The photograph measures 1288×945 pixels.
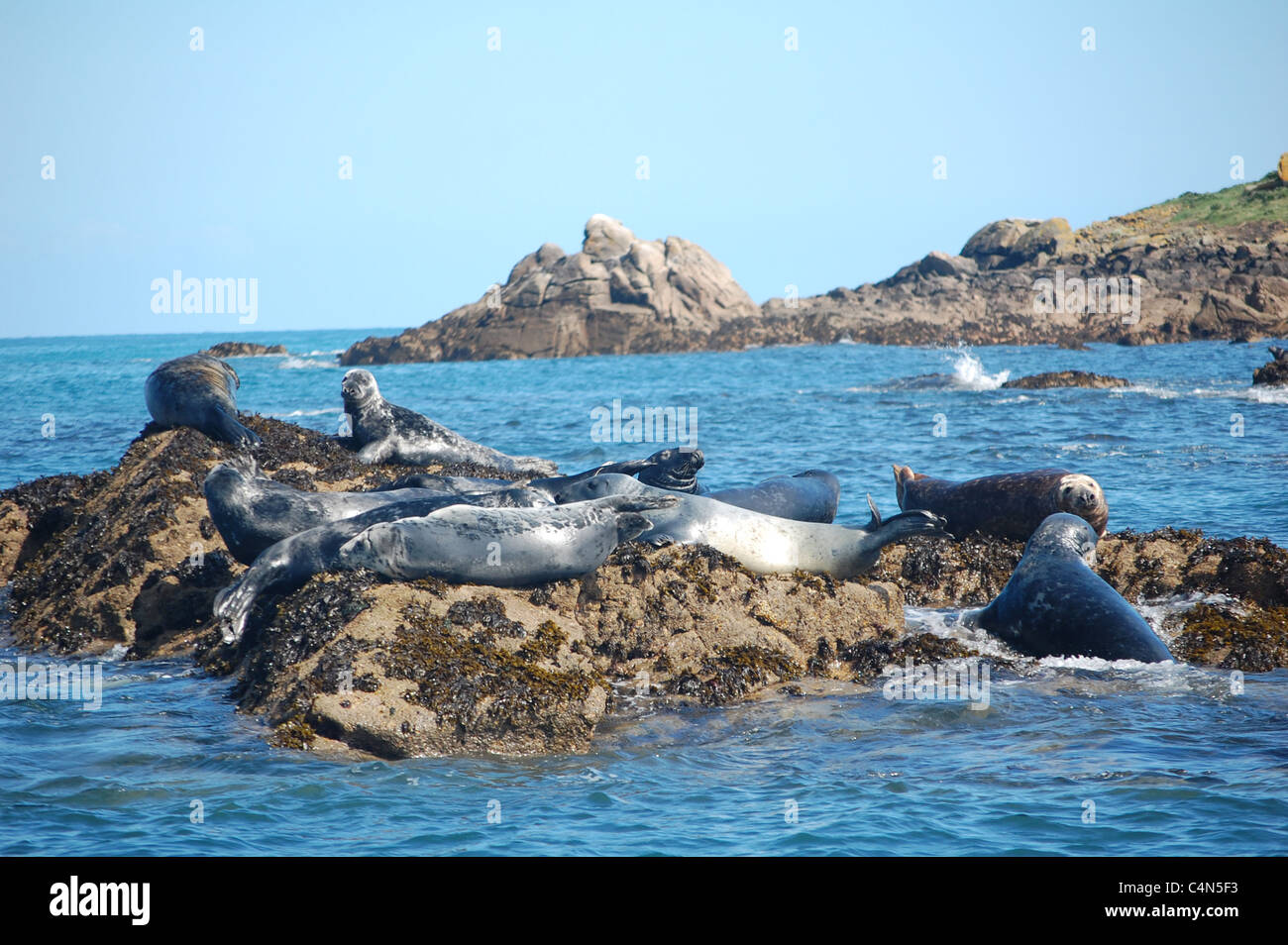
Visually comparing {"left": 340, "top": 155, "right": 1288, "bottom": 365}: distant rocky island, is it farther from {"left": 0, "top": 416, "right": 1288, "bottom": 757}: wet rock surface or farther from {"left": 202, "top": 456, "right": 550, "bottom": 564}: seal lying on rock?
{"left": 202, "top": 456, "right": 550, "bottom": 564}: seal lying on rock

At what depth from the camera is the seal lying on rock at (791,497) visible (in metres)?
9.10

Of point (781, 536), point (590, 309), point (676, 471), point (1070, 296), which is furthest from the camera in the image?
point (590, 309)

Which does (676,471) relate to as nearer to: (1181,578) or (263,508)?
(263,508)

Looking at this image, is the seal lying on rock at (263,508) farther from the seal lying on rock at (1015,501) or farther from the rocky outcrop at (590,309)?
the rocky outcrop at (590,309)

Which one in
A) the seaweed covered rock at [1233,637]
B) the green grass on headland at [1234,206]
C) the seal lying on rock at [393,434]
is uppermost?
the green grass on headland at [1234,206]

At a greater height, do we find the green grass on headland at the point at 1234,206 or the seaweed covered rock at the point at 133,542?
the green grass on headland at the point at 1234,206

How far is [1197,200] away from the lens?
79500 mm

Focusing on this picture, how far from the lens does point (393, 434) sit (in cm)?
1145

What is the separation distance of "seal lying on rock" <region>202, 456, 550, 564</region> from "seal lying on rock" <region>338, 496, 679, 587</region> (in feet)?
2.05

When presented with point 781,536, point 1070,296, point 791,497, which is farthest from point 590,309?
point 781,536

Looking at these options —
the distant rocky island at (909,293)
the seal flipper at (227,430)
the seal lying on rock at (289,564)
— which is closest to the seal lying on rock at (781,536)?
the seal lying on rock at (289,564)

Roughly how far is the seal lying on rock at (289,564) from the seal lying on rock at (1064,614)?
3.71 meters

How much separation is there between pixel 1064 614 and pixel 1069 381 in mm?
23422
